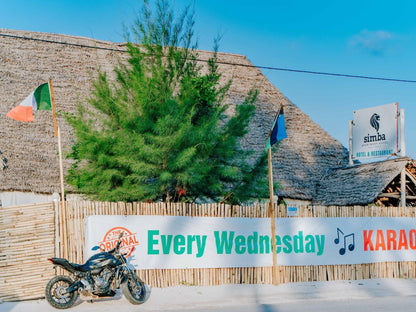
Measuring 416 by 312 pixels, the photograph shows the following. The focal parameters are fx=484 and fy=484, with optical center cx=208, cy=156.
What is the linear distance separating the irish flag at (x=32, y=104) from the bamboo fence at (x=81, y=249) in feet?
6.08

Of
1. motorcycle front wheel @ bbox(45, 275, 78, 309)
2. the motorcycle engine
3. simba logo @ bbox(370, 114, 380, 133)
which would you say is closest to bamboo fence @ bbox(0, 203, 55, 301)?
motorcycle front wheel @ bbox(45, 275, 78, 309)

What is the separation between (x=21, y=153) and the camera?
14586mm

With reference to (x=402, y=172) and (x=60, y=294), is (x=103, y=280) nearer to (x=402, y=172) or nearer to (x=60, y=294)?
(x=60, y=294)

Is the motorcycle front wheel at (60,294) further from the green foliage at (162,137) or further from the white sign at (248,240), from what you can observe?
the green foliage at (162,137)

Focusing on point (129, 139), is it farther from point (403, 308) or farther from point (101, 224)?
point (403, 308)

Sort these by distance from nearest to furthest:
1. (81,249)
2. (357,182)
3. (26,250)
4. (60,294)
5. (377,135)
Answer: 1. (60,294)
2. (26,250)
3. (81,249)
4. (357,182)
5. (377,135)

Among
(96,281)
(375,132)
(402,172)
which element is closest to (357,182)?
(402,172)

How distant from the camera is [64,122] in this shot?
16.0 m

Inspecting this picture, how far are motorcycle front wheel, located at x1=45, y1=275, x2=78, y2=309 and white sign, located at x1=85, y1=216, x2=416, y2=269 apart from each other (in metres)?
1.15

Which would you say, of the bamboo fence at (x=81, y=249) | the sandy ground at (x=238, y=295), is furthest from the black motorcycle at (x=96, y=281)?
the bamboo fence at (x=81, y=249)

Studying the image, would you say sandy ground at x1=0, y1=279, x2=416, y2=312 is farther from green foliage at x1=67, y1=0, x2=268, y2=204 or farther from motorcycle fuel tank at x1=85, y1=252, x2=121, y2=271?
green foliage at x1=67, y1=0, x2=268, y2=204

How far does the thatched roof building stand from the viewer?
14.3m

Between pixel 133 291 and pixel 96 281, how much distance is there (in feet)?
2.20

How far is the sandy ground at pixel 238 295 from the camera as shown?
26.8ft
